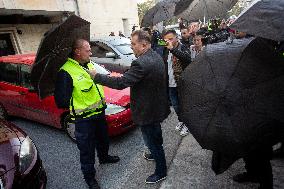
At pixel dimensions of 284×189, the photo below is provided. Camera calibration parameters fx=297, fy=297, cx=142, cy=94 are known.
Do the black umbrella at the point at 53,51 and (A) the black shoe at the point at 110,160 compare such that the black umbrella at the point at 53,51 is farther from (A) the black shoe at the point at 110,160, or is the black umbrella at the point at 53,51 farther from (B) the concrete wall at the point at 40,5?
(B) the concrete wall at the point at 40,5

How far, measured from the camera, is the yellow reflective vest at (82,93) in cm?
353

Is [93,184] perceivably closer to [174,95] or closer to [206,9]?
[174,95]

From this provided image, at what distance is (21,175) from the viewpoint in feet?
10.8

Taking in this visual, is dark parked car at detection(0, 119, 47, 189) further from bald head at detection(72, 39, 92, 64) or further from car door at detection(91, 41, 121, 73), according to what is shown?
car door at detection(91, 41, 121, 73)

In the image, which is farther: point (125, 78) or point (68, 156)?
point (68, 156)

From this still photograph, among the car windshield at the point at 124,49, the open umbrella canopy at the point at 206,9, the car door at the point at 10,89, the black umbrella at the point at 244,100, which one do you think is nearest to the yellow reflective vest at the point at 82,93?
the black umbrella at the point at 244,100

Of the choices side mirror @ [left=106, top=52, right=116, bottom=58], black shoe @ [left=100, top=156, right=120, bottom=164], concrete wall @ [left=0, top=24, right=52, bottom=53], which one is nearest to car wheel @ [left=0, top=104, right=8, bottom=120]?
side mirror @ [left=106, top=52, right=116, bottom=58]

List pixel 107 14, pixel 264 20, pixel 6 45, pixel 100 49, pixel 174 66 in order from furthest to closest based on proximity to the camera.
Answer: pixel 107 14 → pixel 6 45 → pixel 100 49 → pixel 174 66 → pixel 264 20

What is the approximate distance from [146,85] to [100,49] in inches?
249

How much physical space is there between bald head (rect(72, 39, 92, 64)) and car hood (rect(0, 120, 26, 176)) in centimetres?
129

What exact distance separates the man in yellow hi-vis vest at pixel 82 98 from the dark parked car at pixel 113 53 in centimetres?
492

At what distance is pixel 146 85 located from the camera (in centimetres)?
352

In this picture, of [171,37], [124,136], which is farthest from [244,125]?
[124,136]

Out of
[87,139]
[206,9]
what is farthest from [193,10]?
[87,139]
